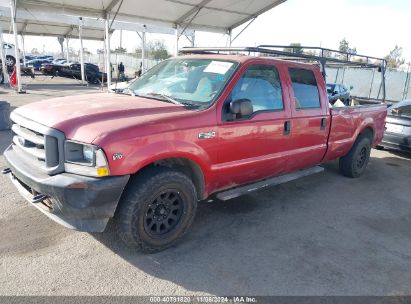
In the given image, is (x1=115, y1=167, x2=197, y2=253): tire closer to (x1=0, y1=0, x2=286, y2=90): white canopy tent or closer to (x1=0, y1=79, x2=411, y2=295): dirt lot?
(x1=0, y1=79, x2=411, y2=295): dirt lot

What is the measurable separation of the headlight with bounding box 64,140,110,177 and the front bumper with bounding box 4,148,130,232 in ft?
0.18

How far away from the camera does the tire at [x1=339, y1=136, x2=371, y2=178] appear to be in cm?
621

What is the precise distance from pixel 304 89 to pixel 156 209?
2726 millimetres

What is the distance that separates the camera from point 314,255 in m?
3.66

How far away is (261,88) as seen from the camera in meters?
4.21

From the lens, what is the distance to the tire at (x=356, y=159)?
6.21 metres

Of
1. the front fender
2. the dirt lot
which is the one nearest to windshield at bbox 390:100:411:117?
the dirt lot

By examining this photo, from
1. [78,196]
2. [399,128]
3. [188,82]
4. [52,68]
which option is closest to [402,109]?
[399,128]

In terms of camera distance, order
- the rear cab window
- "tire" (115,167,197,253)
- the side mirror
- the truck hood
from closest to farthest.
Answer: the truck hood → "tire" (115,167,197,253) → the side mirror → the rear cab window

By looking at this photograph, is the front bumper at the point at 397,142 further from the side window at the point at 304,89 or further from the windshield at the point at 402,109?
the side window at the point at 304,89

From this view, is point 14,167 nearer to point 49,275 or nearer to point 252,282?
point 49,275

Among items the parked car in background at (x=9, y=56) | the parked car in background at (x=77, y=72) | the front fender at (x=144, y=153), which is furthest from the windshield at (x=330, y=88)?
the parked car in background at (x=9, y=56)

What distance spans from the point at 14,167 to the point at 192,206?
1.77 metres

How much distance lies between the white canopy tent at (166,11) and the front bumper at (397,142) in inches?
354
